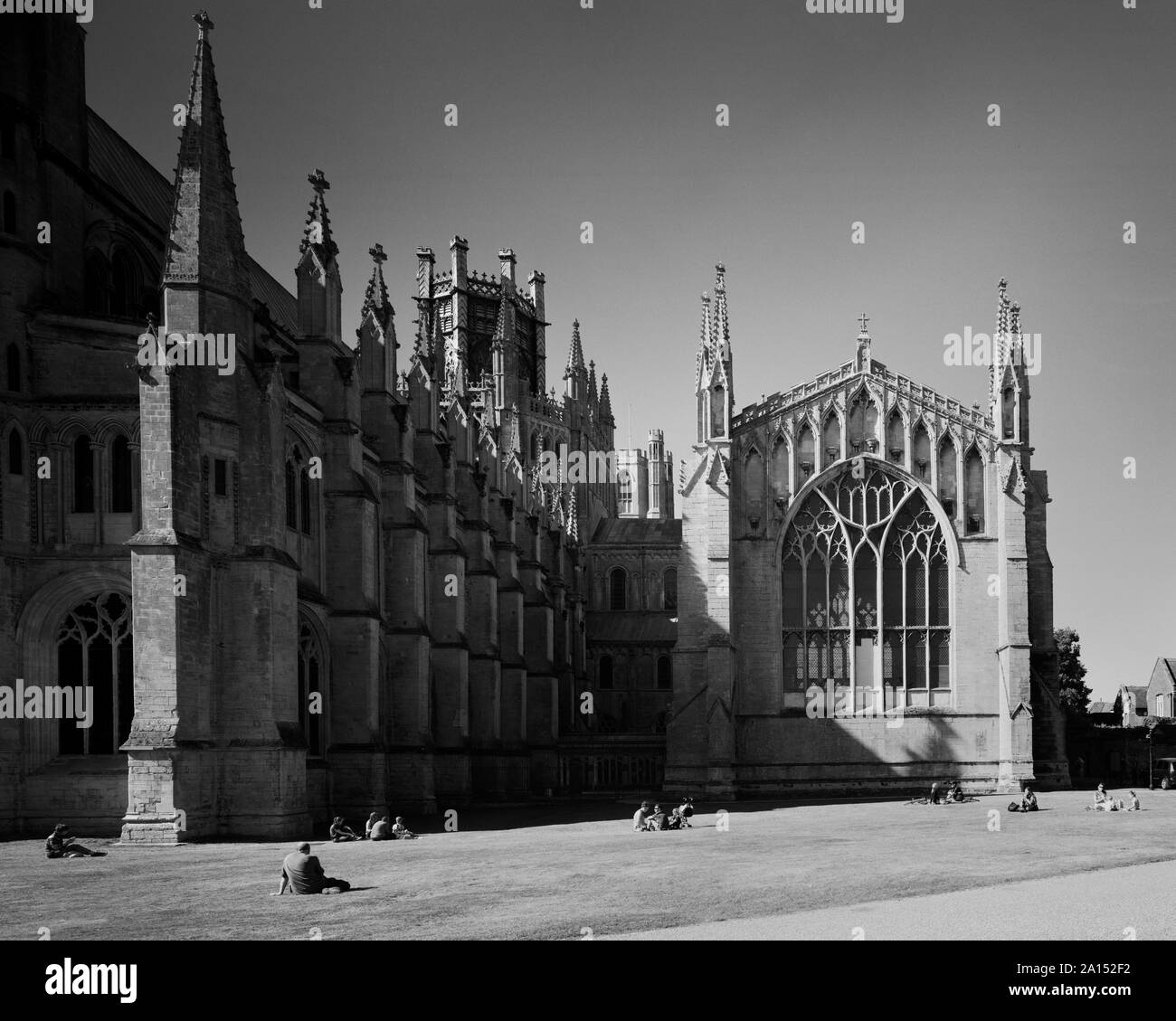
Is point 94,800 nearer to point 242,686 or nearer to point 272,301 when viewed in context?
point 242,686

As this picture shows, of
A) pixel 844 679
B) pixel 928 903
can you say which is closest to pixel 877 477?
pixel 844 679

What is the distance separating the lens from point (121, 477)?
35.6 m

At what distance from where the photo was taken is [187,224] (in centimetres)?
3400

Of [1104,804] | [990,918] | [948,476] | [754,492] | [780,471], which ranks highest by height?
[780,471]

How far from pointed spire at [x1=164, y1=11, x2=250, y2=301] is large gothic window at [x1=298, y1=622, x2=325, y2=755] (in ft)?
35.2

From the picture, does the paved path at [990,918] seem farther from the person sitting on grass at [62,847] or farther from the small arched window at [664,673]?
the small arched window at [664,673]

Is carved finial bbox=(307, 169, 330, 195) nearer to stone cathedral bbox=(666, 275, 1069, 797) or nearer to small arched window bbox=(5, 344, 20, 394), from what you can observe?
small arched window bbox=(5, 344, 20, 394)

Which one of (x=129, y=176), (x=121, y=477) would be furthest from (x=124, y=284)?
(x=121, y=477)

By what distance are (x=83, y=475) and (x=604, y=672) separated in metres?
56.2

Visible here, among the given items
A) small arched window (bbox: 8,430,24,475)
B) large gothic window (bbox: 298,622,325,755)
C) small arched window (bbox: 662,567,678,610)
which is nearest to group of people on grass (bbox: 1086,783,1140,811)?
large gothic window (bbox: 298,622,325,755)

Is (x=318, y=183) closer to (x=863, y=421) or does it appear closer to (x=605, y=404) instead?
(x=863, y=421)

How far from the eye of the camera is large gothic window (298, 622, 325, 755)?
132 feet
